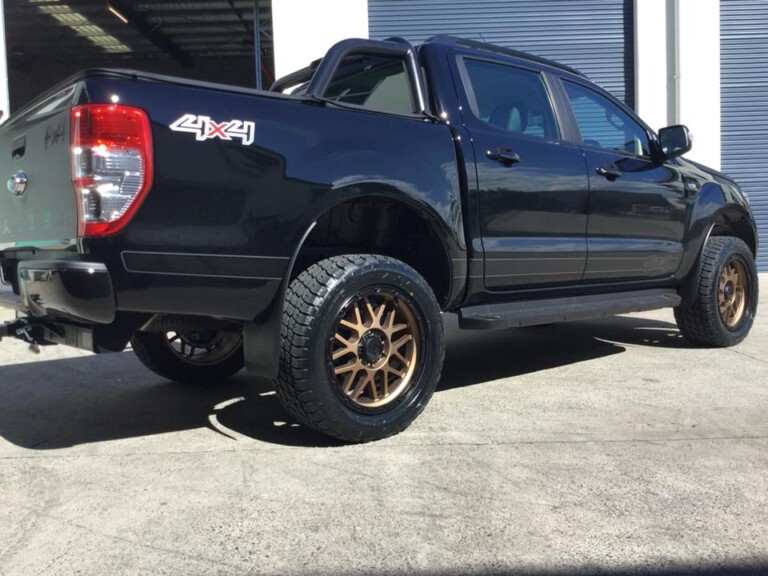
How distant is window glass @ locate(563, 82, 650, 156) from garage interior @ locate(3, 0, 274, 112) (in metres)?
7.90

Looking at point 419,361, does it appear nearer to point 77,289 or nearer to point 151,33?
point 77,289

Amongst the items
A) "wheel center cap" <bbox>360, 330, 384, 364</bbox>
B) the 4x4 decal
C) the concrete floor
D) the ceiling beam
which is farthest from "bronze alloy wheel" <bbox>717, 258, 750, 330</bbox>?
the ceiling beam

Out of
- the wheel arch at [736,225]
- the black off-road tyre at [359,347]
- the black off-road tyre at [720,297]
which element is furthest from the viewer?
the wheel arch at [736,225]

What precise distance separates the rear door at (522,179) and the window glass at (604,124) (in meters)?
0.31

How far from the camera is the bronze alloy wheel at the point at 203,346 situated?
4.27 m

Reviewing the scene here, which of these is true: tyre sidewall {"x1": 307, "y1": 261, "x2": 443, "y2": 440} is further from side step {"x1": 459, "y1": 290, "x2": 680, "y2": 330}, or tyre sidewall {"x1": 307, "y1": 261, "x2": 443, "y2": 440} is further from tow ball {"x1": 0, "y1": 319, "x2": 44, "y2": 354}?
tow ball {"x1": 0, "y1": 319, "x2": 44, "y2": 354}

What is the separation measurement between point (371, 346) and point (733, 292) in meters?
3.65

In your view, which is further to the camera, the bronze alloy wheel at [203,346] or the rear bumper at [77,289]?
the bronze alloy wheel at [203,346]

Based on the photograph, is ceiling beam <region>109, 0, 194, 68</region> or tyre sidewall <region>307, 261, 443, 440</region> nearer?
tyre sidewall <region>307, 261, 443, 440</region>

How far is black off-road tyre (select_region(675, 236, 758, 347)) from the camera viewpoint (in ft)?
16.8

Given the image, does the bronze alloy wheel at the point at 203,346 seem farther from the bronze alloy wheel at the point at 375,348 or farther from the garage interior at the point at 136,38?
the garage interior at the point at 136,38

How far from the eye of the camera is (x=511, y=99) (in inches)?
162

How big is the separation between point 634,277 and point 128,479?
3.45m

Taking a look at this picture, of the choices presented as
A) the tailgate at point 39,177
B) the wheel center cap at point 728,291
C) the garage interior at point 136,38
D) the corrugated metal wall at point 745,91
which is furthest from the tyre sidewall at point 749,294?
the garage interior at point 136,38
